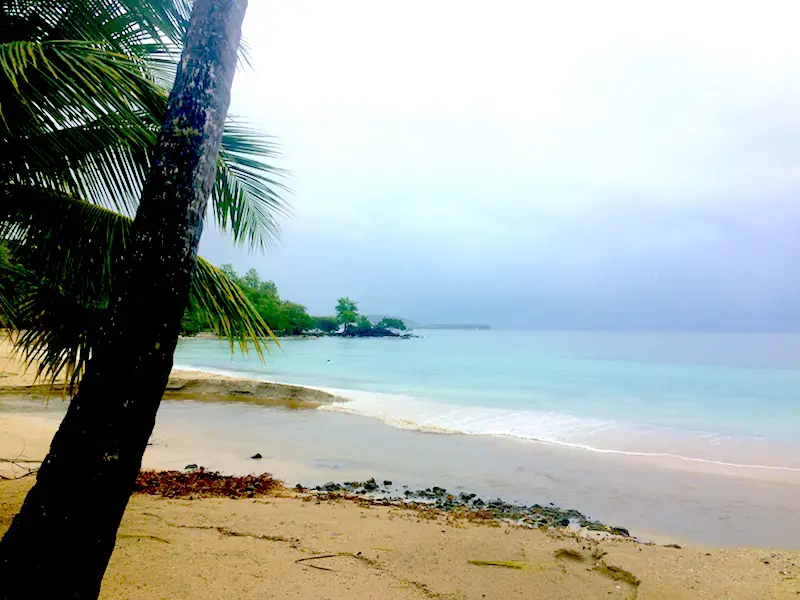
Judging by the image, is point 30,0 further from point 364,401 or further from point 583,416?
point 583,416

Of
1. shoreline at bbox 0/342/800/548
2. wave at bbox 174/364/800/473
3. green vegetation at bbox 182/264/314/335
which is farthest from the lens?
green vegetation at bbox 182/264/314/335

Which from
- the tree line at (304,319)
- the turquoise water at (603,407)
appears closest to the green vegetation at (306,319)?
the tree line at (304,319)

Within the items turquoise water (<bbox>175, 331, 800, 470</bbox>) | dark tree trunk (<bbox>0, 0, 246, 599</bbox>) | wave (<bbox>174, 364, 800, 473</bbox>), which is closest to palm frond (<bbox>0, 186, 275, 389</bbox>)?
dark tree trunk (<bbox>0, 0, 246, 599</bbox>)

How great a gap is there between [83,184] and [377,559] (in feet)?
12.5

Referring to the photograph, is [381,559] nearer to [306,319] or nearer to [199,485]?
[199,485]

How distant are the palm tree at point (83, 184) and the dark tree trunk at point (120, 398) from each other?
0.87 meters

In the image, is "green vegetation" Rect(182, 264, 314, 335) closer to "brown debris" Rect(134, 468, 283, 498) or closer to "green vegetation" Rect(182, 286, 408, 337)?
"green vegetation" Rect(182, 286, 408, 337)

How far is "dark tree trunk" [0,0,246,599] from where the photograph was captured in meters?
1.83

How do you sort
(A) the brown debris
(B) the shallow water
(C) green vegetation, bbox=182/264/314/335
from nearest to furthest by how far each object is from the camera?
(A) the brown debris, (B) the shallow water, (C) green vegetation, bbox=182/264/314/335

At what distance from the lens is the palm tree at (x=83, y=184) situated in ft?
10.4

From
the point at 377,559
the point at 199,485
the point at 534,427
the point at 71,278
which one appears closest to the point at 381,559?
the point at 377,559

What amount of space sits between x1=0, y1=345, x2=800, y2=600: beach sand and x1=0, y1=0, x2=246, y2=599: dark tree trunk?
1.72m

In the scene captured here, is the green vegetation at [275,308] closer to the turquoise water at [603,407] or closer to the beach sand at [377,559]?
the turquoise water at [603,407]

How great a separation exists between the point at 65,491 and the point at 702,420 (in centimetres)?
2023
